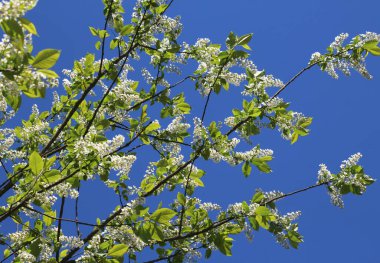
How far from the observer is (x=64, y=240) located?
4887mm

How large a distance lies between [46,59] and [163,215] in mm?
2030

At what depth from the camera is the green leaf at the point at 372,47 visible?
208 inches

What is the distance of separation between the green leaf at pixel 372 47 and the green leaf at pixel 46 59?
12.5 feet

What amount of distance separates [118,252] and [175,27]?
10.3 ft

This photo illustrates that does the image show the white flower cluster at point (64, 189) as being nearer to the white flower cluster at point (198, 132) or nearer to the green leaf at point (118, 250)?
the green leaf at point (118, 250)

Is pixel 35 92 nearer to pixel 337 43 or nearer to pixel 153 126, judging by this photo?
pixel 153 126

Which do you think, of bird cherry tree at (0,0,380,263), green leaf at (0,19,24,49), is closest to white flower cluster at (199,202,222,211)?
bird cherry tree at (0,0,380,263)

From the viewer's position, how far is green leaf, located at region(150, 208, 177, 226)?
4.30 meters

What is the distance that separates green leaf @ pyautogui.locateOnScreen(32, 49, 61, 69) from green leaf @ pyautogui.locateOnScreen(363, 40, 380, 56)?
3.82m

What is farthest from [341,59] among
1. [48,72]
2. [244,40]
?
[48,72]

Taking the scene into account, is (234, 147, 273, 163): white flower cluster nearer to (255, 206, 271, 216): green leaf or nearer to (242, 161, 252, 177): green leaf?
(242, 161, 252, 177): green leaf

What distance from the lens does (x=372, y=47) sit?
5.29m

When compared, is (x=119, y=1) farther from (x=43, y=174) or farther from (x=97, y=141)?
(x=43, y=174)

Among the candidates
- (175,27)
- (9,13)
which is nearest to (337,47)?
(175,27)
